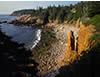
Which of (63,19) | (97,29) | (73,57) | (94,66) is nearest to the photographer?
(94,66)

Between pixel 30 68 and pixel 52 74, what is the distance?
4.35 metres

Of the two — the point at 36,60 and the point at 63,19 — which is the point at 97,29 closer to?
the point at 36,60

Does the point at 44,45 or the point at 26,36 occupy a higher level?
the point at 26,36

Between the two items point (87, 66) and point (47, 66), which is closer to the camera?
point (87, 66)

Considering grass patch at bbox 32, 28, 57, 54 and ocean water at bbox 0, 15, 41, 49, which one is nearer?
grass patch at bbox 32, 28, 57, 54

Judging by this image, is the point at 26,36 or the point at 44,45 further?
the point at 26,36

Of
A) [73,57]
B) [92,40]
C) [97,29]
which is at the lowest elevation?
[73,57]

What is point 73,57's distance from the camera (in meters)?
11.8

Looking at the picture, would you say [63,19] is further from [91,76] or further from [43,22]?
[91,76]

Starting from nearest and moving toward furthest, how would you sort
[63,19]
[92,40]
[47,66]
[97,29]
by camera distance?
[92,40], [97,29], [47,66], [63,19]

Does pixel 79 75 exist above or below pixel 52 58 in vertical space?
above

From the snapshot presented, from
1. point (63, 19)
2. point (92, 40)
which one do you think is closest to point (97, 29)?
point (92, 40)

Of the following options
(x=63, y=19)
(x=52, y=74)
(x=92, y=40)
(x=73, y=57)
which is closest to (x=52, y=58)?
(x=52, y=74)

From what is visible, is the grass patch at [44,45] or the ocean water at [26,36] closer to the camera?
the grass patch at [44,45]
